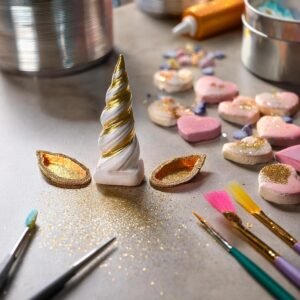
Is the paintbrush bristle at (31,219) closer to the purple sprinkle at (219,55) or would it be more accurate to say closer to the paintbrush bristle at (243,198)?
the paintbrush bristle at (243,198)

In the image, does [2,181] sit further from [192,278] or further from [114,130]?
[192,278]

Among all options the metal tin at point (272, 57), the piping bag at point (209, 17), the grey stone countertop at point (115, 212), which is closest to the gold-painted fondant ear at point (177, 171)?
the grey stone countertop at point (115, 212)

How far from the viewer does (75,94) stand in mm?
745

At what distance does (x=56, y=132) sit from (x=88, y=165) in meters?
0.09

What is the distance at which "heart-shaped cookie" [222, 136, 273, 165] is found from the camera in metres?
0.59

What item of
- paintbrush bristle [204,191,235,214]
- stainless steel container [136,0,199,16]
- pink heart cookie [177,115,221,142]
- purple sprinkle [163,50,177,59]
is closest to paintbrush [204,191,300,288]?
paintbrush bristle [204,191,235,214]

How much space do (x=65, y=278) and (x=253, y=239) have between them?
172 millimetres

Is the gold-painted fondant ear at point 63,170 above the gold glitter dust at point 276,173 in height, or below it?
below

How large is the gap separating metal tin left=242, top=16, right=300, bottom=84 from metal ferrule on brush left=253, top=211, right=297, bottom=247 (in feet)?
0.96

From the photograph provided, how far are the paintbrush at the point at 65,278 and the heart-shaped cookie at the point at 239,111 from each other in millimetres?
271

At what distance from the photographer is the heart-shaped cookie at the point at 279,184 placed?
1.73ft

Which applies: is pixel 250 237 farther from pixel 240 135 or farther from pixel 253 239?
pixel 240 135

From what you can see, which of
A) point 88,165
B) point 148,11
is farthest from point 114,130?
point 148,11

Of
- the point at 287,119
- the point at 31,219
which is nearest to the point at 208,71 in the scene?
the point at 287,119
